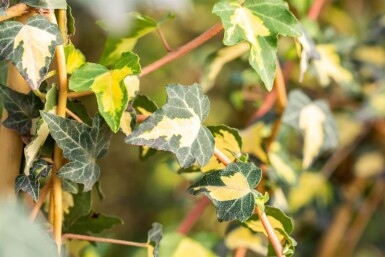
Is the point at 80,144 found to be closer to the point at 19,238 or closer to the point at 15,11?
the point at 15,11

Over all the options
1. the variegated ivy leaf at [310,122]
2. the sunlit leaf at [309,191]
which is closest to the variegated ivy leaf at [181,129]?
the variegated ivy leaf at [310,122]

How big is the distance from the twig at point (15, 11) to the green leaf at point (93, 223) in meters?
0.21

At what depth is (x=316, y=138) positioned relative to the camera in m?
0.79

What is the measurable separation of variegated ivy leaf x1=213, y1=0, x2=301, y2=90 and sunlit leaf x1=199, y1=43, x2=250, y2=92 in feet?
0.76

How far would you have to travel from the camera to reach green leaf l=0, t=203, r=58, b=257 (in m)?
0.29

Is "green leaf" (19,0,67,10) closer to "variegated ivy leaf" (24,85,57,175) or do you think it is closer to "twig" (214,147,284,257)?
"variegated ivy leaf" (24,85,57,175)

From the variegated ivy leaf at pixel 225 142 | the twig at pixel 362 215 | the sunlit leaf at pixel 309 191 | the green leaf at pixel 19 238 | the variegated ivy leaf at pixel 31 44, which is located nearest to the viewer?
the green leaf at pixel 19 238

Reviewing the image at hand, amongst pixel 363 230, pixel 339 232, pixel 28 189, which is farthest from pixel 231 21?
pixel 363 230

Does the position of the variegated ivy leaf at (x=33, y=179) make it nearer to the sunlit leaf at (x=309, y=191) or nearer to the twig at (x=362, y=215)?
the sunlit leaf at (x=309, y=191)

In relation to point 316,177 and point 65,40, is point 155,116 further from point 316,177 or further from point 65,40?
point 316,177

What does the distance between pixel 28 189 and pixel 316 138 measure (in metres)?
0.41

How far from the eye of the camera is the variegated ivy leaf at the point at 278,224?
0.56m

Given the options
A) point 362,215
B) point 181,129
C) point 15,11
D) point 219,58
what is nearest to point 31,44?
point 15,11

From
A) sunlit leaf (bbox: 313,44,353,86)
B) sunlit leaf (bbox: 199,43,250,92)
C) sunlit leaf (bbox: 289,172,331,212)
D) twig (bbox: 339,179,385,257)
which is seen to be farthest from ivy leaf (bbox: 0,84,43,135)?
twig (bbox: 339,179,385,257)
